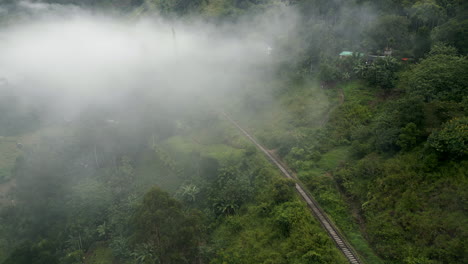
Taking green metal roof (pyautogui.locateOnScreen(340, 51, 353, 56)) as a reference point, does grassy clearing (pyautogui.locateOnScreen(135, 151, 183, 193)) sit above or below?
below

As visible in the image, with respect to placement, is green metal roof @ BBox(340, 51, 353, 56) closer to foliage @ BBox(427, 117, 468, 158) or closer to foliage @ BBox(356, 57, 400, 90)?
foliage @ BBox(356, 57, 400, 90)

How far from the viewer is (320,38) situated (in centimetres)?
5366

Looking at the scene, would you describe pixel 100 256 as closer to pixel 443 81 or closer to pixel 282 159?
pixel 282 159

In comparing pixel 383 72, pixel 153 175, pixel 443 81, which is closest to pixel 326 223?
pixel 443 81

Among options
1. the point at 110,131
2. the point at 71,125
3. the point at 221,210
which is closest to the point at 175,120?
the point at 110,131

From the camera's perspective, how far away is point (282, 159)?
37.2 meters

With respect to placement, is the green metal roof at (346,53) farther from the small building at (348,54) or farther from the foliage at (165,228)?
the foliage at (165,228)

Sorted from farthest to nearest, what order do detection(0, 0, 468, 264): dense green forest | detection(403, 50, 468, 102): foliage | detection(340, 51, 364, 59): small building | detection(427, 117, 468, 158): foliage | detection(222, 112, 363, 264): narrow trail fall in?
detection(340, 51, 364, 59): small building, detection(403, 50, 468, 102): foliage, detection(0, 0, 468, 264): dense green forest, detection(222, 112, 363, 264): narrow trail, detection(427, 117, 468, 158): foliage

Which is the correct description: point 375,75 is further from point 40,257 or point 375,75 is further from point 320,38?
point 40,257

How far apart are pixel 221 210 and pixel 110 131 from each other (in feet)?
94.5

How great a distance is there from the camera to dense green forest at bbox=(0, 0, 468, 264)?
954 inches

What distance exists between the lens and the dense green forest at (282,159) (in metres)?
24.2

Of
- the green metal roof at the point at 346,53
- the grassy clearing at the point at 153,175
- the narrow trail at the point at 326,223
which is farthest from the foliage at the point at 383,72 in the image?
the grassy clearing at the point at 153,175

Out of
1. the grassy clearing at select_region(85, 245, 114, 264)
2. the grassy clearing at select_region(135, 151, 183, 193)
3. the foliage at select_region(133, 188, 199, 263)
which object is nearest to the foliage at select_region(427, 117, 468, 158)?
the foliage at select_region(133, 188, 199, 263)
